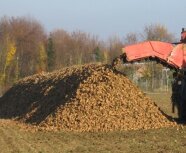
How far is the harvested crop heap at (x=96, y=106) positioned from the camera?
640 inches

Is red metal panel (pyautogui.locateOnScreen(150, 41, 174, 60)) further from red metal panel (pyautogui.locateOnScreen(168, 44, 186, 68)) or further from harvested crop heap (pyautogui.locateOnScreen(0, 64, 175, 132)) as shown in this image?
harvested crop heap (pyautogui.locateOnScreen(0, 64, 175, 132))

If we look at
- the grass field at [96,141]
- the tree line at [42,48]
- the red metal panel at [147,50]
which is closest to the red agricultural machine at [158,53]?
the red metal panel at [147,50]

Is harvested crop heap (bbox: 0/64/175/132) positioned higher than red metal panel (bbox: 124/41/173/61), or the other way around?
red metal panel (bbox: 124/41/173/61)

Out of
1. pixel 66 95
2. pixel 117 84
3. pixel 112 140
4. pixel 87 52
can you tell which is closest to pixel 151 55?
pixel 117 84

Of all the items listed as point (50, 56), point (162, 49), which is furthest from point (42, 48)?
point (162, 49)

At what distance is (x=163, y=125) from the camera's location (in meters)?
16.4

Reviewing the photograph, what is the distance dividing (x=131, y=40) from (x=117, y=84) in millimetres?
56965

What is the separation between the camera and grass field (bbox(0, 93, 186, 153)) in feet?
39.7

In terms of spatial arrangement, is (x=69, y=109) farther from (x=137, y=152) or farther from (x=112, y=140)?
(x=137, y=152)

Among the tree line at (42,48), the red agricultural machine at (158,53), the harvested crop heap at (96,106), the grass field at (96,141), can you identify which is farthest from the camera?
the tree line at (42,48)

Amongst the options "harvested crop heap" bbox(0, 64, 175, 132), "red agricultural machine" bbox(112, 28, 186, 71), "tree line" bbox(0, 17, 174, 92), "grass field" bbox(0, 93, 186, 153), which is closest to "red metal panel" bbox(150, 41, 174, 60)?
"red agricultural machine" bbox(112, 28, 186, 71)

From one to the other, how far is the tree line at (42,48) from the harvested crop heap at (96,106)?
42.9m

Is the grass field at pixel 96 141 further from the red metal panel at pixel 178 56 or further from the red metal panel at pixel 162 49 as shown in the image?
the red metal panel at pixel 162 49

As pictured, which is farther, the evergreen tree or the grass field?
the evergreen tree
